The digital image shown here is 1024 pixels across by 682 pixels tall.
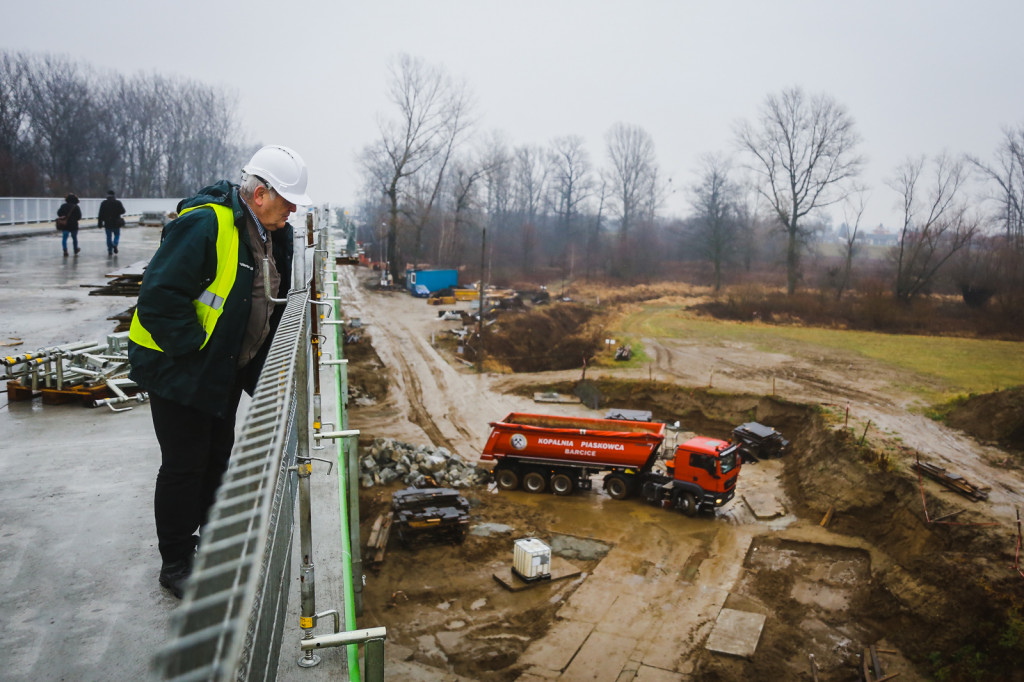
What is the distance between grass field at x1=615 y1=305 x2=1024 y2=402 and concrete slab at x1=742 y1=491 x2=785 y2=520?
28.9 ft

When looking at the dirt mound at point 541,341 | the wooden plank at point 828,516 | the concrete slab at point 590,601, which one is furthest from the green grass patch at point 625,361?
the concrete slab at point 590,601

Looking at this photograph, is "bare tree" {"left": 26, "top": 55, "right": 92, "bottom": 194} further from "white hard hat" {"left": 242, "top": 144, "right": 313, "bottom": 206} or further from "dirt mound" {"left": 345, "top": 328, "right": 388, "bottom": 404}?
"white hard hat" {"left": 242, "top": 144, "right": 313, "bottom": 206}

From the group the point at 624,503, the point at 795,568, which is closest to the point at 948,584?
the point at 795,568

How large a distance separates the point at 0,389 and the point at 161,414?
7191mm

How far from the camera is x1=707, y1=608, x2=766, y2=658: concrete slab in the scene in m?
11.5

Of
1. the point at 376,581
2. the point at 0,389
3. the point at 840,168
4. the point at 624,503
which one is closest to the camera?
the point at 0,389

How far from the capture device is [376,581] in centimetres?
1298

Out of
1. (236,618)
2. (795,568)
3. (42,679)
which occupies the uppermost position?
(236,618)

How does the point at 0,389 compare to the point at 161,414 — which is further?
the point at 0,389

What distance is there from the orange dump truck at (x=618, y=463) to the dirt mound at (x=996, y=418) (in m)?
8.23

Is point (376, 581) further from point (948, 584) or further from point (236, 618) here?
point (236, 618)

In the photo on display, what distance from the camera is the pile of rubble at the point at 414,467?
58.2ft

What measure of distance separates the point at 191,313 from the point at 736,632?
11.8 meters

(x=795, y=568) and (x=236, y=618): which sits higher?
(x=236, y=618)
